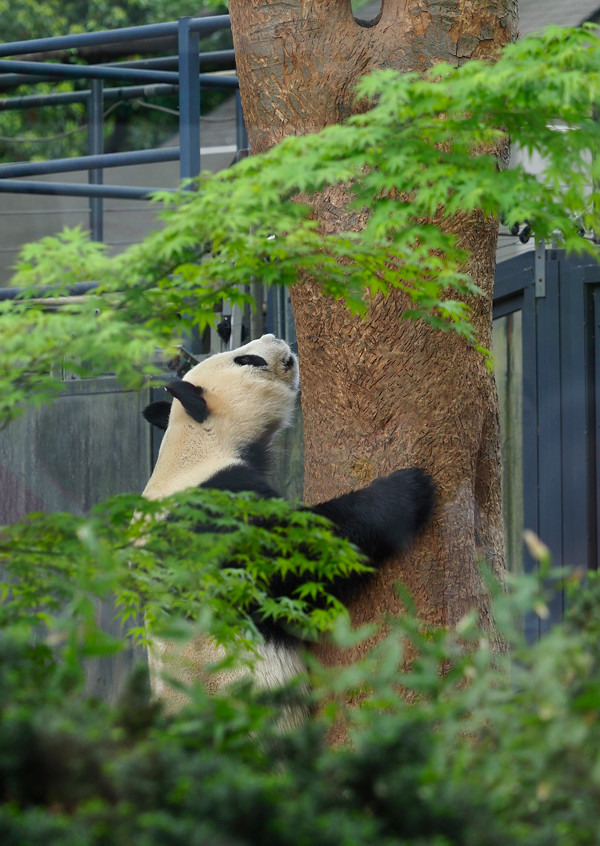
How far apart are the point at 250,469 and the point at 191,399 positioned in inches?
14.2

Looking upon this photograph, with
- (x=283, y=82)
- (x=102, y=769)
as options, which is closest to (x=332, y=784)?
(x=102, y=769)

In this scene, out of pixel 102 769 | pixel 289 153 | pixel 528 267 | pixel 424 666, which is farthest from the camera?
pixel 528 267

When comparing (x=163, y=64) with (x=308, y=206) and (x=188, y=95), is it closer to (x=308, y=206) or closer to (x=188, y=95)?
(x=188, y=95)

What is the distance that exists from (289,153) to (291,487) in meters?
3.63

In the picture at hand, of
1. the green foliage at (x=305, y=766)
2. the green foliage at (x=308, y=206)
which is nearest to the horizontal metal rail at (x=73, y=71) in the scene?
the green foliage at (x=308, y=206)

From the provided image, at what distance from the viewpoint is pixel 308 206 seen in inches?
87.8

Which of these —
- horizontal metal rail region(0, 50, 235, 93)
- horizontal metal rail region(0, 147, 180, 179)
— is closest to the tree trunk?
horizontal metal rail region(0, 147, 180, 179)

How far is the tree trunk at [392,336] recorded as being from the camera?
3.53m

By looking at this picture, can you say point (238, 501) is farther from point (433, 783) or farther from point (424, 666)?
point (433, 783)

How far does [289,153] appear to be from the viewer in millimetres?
2178

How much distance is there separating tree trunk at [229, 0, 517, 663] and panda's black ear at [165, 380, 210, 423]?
0.52m

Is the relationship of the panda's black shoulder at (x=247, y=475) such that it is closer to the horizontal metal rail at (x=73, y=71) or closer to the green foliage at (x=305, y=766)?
the green foliage at (x=305, y=766)

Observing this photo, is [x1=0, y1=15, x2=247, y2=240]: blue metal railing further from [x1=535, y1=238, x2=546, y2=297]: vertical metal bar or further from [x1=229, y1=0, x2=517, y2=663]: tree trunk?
[x1=229, y1=0, x2=517, y2=663]: tree trunk

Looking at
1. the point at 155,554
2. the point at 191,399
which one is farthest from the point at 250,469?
the point at 155,554
